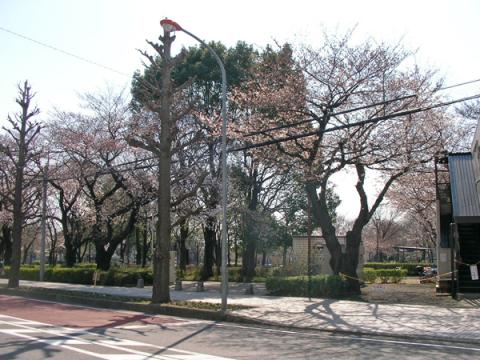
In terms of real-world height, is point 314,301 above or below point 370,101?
below

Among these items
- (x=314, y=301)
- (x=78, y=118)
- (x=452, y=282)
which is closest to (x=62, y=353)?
(x=314, y=301)

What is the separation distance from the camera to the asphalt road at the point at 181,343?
9953mm

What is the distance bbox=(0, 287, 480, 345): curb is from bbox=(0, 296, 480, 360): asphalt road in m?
0.39

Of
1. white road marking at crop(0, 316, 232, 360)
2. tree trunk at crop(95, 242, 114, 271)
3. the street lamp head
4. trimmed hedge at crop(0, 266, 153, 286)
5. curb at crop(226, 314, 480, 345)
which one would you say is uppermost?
the street lamp head

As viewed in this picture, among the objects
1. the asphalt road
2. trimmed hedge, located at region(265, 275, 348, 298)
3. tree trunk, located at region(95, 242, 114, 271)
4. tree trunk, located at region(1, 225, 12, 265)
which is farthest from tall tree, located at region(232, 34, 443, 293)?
tree trunk, located at region(1, 225, 12, 265)

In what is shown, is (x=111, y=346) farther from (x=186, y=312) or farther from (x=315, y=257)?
(x=315, y=257)

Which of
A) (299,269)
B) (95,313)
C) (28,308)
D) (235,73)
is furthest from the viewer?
(235,73)

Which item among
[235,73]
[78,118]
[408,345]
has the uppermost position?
[235,73]

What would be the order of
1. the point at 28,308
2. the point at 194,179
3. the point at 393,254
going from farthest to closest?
the point at 393,254 < the point at 194,179 < the point at 28,308

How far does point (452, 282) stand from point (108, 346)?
50.3ft

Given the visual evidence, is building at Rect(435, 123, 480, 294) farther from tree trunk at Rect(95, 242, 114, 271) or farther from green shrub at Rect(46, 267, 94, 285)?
tree trunk at Rect(95, 242, 114, 271)

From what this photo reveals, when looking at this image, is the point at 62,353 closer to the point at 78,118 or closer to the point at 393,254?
the point at 78,118

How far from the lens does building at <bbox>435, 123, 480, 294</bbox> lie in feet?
72.6

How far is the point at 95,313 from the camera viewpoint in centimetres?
1820
